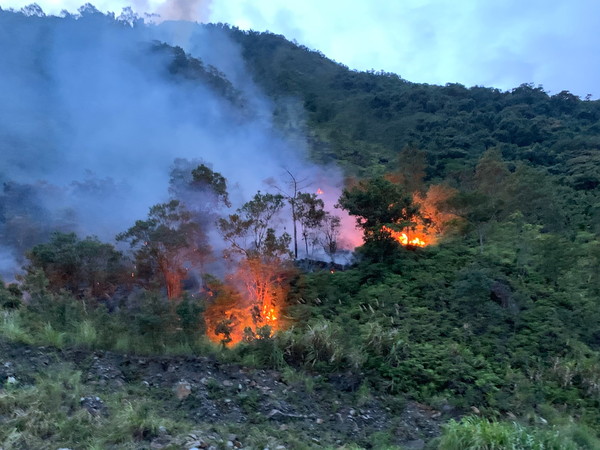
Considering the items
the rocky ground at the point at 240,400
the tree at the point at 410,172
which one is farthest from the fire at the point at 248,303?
the tree at the point at 410,172

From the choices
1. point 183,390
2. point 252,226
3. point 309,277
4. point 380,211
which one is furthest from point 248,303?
point 380,211

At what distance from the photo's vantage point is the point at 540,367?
7793mm

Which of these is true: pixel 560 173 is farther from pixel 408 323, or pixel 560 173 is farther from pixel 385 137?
pixel 408 323

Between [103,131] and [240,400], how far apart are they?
78.1 ft

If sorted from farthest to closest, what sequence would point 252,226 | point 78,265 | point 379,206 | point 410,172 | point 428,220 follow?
1. point 410,172
2. point 428,220
3. point 379,206
4. point 252,226
5. point 78,265

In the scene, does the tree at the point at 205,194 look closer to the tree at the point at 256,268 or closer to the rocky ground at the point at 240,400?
the tree at the point at 256,268

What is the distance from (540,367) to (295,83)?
37498mm

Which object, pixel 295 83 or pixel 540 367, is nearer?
pixel 540 367

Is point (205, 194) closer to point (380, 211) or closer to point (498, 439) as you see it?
point (380, 211)

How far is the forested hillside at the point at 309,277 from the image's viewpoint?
6.22 metres

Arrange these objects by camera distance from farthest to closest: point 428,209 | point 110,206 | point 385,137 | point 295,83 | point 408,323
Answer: point 295,83 → point 385,137 → point 110,206 → point 428,209 → point 408,323

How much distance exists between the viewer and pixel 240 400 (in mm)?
6059

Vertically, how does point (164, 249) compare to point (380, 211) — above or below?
below

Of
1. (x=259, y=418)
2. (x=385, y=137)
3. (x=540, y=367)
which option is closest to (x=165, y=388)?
(x=259, y=418)
